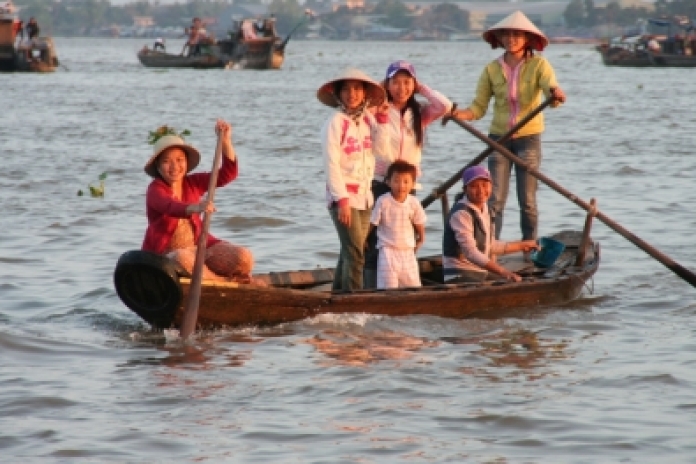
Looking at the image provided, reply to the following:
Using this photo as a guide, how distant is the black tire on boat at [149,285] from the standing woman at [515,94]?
233 cm

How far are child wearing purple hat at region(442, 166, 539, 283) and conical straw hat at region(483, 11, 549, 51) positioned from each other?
980mm

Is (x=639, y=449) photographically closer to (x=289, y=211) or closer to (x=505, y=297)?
(x=505, y=297)

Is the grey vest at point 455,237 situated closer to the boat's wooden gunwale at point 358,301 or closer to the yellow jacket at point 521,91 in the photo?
the boat's wooden gunwale at point 358,301

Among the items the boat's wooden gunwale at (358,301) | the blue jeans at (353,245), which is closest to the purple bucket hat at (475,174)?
the boat's wooden gunwale at (358,301)

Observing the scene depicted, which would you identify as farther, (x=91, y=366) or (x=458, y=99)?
(x=458, y=99)

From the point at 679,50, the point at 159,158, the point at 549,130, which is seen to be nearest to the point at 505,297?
the point at 159,158

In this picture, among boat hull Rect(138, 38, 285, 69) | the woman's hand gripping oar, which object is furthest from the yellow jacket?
boat hull Rect(138, 38, 285, 69)

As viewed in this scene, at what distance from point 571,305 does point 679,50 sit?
44.0 meters

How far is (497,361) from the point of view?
7.41m

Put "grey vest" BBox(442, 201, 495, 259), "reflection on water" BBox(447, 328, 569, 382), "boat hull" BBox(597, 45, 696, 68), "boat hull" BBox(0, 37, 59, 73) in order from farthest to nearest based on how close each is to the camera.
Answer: "boat hull" BBox(597, 45, 696, 68) < "boat hull" BBox(0, 37, 59, 73) < "grey vest" BBox(442, 201, 495, 259) < "reflection on water" BBox(447, 328, 569, 382)

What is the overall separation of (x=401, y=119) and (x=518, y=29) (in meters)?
1.21

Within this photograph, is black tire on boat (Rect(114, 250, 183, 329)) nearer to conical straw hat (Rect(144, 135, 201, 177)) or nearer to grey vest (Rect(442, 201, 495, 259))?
conical straw hat (Rect(144, 135, 201, 177))

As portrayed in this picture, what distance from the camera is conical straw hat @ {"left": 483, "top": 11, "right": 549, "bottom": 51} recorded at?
8.77 m

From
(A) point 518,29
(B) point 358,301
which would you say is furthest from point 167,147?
(A) point 518,29
